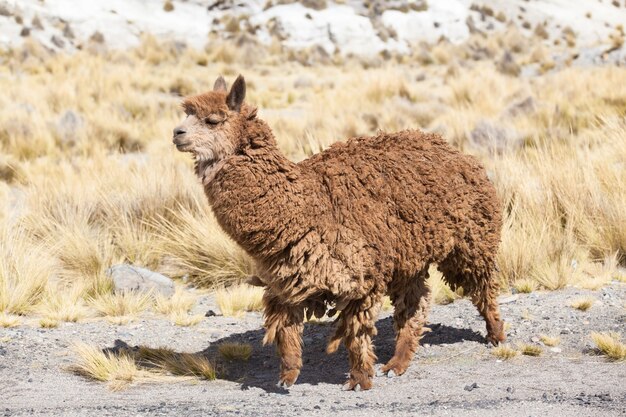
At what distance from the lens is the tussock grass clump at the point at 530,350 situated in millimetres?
5883

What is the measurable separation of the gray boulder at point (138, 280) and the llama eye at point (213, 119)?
3.12m

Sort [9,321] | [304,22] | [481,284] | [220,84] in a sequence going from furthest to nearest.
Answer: [304,22] < [9,321] < [481,284] < [220,84]

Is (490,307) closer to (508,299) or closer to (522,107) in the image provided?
(508,299)

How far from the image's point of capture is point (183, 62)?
25375 mm

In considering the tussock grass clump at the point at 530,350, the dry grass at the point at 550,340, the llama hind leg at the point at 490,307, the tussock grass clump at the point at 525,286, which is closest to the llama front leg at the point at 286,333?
the llama hind leg at the point at 490,307

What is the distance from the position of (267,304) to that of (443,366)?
1326 millimetres

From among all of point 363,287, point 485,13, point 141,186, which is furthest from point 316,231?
point 485,13

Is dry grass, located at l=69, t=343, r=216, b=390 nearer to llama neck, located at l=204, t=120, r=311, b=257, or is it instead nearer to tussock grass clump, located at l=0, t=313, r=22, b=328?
tussock grass clump, located at l=0, t=313, r=22, b=328

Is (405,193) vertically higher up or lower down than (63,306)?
higher up

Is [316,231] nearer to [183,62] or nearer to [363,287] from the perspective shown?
[363,287]

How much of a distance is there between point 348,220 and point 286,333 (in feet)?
2.52

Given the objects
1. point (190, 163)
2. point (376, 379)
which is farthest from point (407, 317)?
point (190, 163)

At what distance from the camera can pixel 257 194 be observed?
4.83 meters

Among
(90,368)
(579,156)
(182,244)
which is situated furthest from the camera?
(579,156)
